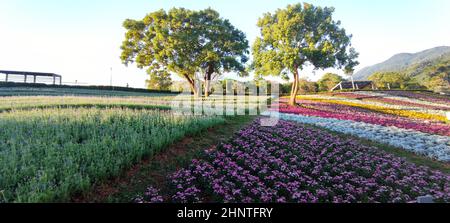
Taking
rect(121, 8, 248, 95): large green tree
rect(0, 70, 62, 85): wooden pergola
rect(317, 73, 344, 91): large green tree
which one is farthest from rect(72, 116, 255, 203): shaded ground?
rect(317, 73, 344, 91): large green tree

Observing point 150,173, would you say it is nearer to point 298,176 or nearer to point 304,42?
point 298,176

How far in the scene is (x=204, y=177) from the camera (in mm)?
5195

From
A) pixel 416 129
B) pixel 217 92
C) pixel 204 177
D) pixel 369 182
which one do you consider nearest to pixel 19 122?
pixel 204 177

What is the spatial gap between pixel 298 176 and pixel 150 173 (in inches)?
134

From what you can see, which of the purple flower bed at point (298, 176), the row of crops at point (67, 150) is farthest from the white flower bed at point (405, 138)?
the row of crops at point (67, 150)

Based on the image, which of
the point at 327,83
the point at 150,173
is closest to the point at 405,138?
the point at 150,173

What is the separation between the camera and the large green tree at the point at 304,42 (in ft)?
74.1

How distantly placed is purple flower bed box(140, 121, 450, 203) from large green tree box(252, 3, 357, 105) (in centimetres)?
1559

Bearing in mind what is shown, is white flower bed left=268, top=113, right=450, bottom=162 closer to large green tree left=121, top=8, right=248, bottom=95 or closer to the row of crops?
the row of crops

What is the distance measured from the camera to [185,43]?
29156mm

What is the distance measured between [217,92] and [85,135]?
137 ft

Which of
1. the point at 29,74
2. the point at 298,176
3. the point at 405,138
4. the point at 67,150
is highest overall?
the point at 29,74

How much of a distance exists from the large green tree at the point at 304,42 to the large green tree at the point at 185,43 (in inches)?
324
